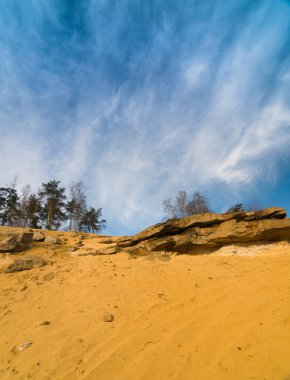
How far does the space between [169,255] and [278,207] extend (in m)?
6.16

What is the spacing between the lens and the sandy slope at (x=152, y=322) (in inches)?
142

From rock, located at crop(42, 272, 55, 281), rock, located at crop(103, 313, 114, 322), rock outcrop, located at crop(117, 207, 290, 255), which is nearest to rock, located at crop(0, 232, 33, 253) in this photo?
rock, located at crop(42, 272, 55, 281)

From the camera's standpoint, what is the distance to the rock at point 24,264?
9203 millimetres

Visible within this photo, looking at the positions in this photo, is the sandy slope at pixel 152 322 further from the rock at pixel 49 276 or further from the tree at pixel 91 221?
the tree at pixel 91 221

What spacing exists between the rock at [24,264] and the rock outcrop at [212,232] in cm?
466

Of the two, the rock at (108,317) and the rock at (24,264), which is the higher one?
the rock at (24,264)

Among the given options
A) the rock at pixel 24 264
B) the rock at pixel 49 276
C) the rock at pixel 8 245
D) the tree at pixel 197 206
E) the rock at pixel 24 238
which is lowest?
the rock at pixel 49 276

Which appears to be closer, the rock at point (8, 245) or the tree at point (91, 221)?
the rock at point (8, 245)

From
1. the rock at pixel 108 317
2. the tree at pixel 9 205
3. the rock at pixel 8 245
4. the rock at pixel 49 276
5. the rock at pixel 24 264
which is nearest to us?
the rock at pixel 108 317

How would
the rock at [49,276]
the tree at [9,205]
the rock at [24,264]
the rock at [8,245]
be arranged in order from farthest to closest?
the tree at [9,205]
the rock at [8,245]
the rock at [24,264]
the rock at [49,276]

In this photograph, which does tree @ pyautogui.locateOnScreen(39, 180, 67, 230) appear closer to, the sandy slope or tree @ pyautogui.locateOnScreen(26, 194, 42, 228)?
tree @ pyautogui.locateOnScreen(26, 194, 42, 228)

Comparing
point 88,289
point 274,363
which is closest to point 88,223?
point 88,289

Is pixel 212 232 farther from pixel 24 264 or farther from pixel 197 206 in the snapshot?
pixel 197 206

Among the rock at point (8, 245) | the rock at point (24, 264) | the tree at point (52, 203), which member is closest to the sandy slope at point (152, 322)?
the rock at point (24, 264)
